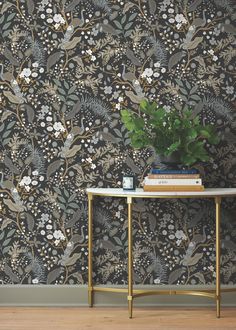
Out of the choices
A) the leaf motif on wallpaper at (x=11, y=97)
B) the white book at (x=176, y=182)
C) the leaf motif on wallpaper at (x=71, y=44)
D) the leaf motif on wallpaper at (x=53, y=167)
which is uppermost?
the leaf motif on wallpaper at (x=71, y=44)

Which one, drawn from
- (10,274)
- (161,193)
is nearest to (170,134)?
(161,193)

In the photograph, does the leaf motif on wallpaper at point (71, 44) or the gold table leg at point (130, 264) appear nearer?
the gold table leg at point (130, 264)

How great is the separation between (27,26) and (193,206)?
1.54 m

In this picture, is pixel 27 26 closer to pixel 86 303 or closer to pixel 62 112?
pixel 62 112

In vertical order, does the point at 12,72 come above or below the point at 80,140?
above

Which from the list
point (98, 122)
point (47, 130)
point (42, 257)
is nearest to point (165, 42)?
point (98, 122)

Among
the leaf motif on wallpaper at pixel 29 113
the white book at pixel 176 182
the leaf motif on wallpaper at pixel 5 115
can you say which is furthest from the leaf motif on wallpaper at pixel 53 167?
the white book at pixel 176 182

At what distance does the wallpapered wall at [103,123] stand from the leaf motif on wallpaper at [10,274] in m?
0.03

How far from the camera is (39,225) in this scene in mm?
4402

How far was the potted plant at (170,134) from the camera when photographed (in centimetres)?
413

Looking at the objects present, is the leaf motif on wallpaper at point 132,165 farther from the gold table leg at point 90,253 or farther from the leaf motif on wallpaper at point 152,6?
the leaf motif on wallpaper at point 152,6

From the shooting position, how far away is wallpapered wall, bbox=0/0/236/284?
14.4ft

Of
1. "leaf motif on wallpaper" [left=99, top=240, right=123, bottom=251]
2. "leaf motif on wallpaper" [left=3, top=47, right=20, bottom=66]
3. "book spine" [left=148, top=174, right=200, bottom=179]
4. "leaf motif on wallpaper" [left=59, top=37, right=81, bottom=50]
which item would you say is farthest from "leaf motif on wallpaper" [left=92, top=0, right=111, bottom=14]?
"leaf motif on wallpaper" [left=99, top=240, right=123, bottom=251]

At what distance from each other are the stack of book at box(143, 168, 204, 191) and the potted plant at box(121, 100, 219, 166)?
0.08 m
